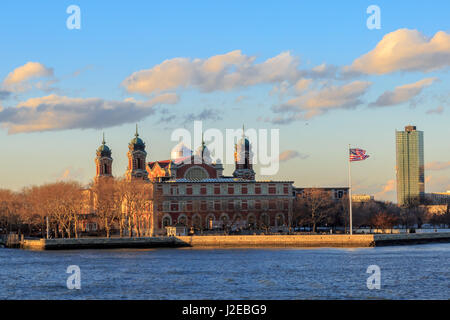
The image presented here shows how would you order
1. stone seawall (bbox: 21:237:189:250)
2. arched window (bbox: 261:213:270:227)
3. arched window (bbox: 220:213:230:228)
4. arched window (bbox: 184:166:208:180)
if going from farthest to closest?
arched window (bbox: 184:166:208:180), arched window (bbox: 261:213:270:227), arched window (bbox: 220:213:230:228), stone seawall (bbox: 21:237:189:250)

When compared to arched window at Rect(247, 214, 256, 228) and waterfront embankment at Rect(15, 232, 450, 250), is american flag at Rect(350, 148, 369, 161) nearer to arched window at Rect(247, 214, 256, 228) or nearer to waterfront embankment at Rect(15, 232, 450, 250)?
waterfront embankment at Rect(15, 232, 450, 250)

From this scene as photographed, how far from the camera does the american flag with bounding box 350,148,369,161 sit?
95.6 meters

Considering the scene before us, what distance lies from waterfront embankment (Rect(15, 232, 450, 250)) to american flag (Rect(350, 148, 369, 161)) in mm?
19576

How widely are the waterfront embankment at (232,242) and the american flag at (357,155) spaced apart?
64.2 feet

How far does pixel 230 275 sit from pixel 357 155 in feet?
104

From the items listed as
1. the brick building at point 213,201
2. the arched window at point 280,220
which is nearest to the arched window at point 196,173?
the brick building at point 213,201

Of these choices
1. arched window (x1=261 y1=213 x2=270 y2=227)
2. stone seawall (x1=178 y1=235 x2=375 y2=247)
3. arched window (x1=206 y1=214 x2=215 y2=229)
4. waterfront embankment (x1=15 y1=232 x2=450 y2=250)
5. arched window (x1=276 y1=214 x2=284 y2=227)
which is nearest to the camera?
stone seawall (x1=178 y1=235 x2=375 y2=247)

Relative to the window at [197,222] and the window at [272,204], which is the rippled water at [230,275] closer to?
the window at [197,222]

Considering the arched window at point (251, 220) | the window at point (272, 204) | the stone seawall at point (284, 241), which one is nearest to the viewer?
the stone seawall at point (284, 241)

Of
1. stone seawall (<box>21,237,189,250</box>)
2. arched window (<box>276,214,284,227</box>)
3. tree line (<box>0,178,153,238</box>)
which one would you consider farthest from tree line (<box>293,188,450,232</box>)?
stone seawall (<box>21,237,189,250</box>)

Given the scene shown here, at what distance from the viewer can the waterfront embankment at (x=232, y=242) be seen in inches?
4427

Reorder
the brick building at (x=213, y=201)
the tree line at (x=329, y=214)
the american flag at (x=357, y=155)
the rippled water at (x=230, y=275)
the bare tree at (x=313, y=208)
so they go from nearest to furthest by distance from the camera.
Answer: the rippled water at (x=230, y=275), the american flag at (x=357, y=155), the brick building at (x=213, y=201), the bare tree at (x=313, y=208), the tree line at (x=329, y=214)

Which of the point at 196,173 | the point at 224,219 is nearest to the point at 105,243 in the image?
the point at 224,219
